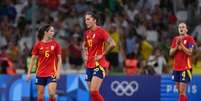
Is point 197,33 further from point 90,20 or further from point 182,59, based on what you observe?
point 90,20

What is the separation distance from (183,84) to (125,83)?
309 centimetres

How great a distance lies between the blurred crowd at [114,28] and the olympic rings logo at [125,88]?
1.28 m

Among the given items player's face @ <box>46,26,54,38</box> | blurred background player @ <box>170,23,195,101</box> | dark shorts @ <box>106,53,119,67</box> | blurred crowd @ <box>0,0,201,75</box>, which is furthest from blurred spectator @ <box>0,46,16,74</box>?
blurred background player @ <box>170,23,195,101</box>

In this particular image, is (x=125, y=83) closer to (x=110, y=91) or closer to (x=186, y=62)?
(x=110, y=91)

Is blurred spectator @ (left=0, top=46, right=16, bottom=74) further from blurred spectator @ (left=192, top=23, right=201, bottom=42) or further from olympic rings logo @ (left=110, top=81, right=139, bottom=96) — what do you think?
blurred spectator @ (left=192, top=23, right=201, bottom=42)

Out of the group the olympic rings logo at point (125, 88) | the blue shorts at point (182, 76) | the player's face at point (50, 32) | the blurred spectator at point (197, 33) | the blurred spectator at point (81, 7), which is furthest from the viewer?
the blurred spectator at point (81, 7)

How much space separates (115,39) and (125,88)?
2.87 meters

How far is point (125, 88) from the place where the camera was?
63.7ft

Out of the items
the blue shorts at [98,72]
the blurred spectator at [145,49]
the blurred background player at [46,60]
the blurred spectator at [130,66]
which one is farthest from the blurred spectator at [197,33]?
the blue shorts at [98,72]

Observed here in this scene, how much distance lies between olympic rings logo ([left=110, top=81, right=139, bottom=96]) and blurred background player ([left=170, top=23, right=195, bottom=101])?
2.83 meters

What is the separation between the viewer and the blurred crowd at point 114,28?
2120cm

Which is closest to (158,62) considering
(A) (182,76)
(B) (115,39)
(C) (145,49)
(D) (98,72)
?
(C) (145,49)

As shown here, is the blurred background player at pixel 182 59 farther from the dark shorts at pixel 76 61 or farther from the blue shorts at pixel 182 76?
the dark shorts at pixel 76 61

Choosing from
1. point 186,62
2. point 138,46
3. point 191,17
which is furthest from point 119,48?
point 186,62
